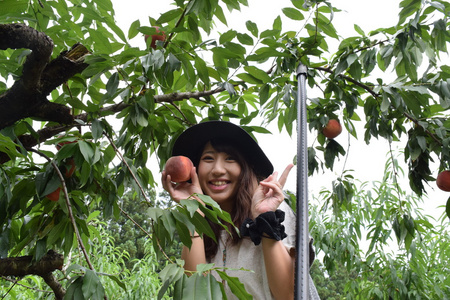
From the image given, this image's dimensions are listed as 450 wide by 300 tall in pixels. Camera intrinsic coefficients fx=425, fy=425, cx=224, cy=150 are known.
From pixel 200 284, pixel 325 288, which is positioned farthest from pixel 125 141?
pixel 325 288

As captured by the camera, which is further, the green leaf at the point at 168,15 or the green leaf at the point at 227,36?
the green leaf at the point at 227,36

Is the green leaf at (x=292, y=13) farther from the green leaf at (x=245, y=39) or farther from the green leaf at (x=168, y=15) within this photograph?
the green leaf at (x=168, y=15)

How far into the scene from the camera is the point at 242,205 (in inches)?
49.4

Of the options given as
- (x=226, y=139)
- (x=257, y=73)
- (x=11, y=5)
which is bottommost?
(x=226, y=139)

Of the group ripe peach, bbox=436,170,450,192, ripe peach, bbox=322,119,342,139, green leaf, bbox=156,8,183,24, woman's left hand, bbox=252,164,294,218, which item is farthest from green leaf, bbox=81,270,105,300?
ripe peach, bbox=436,170,450,192

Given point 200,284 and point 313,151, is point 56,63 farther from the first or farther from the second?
point 313,151

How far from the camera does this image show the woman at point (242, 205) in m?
1.07

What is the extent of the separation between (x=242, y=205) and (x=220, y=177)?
0.36 feet

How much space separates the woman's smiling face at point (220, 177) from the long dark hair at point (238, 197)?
0.06 ft

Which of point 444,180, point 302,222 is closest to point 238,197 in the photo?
point 302,222

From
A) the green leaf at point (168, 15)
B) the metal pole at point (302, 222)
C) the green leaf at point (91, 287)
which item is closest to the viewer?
the metal pole at point (302, 222)

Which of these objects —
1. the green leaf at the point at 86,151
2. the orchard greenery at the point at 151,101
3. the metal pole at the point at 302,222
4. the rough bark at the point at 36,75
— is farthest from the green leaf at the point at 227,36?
the metal pole at the point at 302,222

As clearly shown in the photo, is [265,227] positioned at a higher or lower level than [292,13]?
lower

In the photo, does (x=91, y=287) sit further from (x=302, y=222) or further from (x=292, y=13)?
(x=292, y=13)
